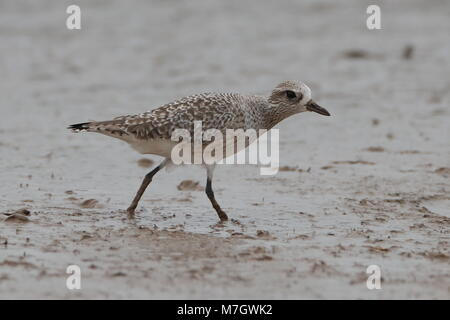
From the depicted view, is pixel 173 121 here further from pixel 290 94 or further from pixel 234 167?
pixel 234 167

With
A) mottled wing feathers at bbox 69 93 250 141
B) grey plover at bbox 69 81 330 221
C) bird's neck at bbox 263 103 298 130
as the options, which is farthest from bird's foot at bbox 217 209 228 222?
bird's neck at bbox 263 103 298 130

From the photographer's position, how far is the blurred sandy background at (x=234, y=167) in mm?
7707

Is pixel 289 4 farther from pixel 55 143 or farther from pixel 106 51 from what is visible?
pixel 55 143

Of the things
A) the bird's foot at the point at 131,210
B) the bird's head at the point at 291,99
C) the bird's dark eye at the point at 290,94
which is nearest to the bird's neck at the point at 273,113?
the bird's head at the point at 291,99

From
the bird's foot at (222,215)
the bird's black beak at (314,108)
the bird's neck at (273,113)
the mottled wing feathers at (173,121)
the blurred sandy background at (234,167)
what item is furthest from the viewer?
the bird's black beak at (314,108)

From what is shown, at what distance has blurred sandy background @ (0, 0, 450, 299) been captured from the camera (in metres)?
7.71

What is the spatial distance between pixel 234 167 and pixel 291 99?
7.25 feet

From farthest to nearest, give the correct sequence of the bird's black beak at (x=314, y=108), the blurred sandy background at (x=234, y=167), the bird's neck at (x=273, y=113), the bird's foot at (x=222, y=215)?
the bird's black beak at (x=314, y=108), the bird's neck at (x=273, y=113), the bird's foot at (x=222, y=215), the blurred sandy background at (x=234, y=167)

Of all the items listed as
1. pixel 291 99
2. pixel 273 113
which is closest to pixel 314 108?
pixel 291 99

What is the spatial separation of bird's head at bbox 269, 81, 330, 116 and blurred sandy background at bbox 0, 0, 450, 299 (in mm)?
1120

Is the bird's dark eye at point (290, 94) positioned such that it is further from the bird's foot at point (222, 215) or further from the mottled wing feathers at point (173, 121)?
the bird's foot at point (222, 215)

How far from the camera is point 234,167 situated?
476 inches

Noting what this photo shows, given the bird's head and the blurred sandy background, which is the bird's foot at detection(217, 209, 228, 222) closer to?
the blurred sandy background

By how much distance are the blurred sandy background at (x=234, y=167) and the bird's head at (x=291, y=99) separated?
1120mm
